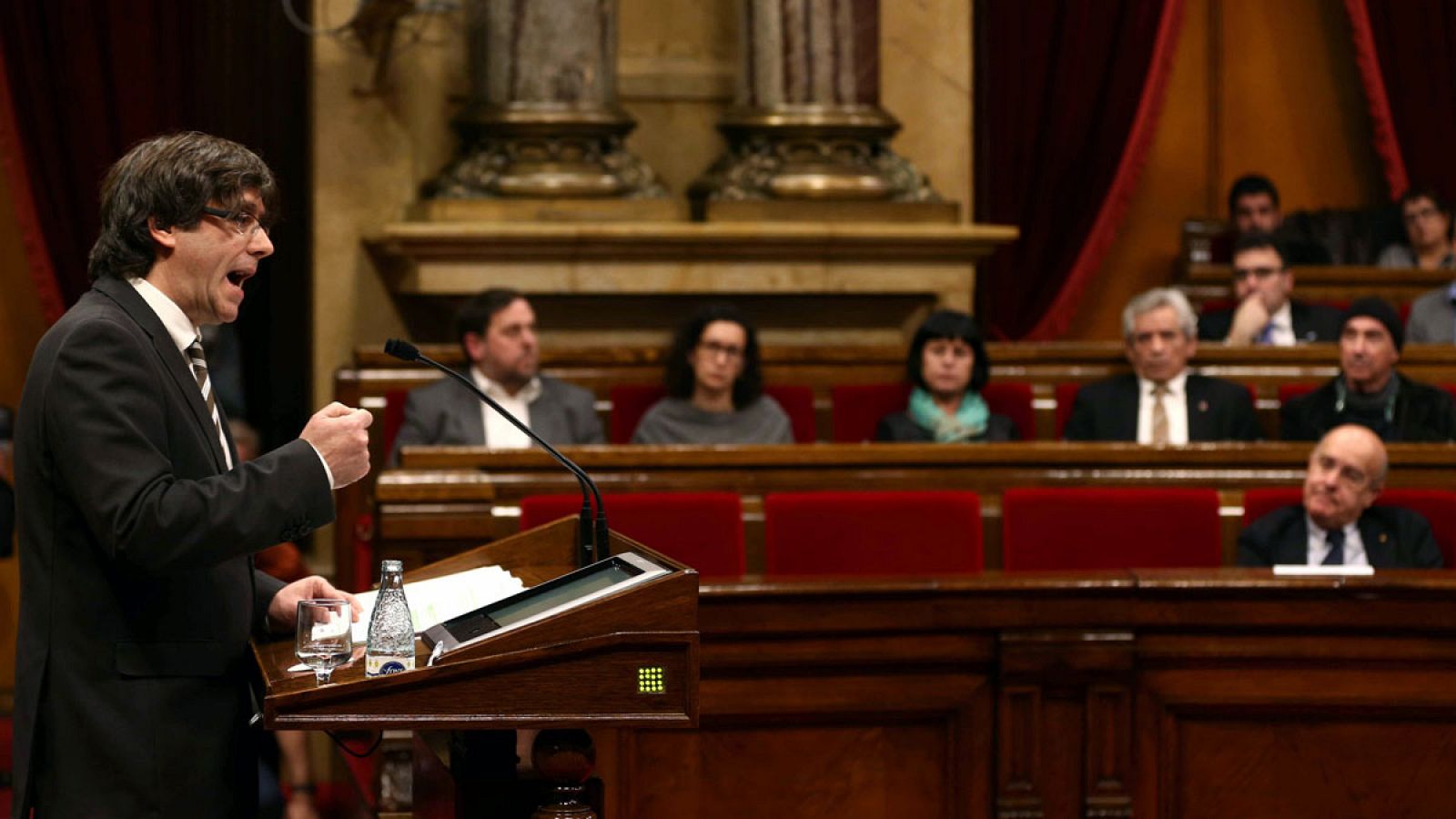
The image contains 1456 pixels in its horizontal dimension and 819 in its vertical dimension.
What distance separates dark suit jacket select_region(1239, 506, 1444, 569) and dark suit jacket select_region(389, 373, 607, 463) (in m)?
1.74

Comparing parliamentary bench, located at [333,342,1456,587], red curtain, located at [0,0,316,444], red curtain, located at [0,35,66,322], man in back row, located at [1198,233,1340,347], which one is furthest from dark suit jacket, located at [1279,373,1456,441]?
red curtain, located at [0,35,66,322]

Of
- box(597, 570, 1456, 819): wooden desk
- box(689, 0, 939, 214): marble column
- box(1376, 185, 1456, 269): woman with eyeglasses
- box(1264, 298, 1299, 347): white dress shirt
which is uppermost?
box(689, 0, 939, 214): marble column

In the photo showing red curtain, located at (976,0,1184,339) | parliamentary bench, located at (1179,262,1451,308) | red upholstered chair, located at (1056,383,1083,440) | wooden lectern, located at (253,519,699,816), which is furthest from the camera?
red curtain, located at (976,0,1184,339)

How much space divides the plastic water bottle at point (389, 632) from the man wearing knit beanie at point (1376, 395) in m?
3.51

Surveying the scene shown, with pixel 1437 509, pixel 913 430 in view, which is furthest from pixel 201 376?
pixel 913 430

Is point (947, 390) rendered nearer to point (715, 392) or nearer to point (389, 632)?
point (715, 392)

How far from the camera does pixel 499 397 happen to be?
486 cm

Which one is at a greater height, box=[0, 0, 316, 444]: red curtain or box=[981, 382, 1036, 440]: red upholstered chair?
box=[0, 0, 316, 444]: red curtain

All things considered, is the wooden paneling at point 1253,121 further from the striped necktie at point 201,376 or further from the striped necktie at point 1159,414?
the striped necktie at point 201,376

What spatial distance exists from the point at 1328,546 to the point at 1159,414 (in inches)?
54.0

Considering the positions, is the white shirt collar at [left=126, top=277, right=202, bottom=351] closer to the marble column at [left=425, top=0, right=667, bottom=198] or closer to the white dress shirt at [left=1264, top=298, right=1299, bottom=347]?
the marble column at [left=425, top=0, right=667, bottom=198]

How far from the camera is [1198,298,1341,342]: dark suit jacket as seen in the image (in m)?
6.16

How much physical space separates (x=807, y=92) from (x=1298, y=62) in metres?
3.10

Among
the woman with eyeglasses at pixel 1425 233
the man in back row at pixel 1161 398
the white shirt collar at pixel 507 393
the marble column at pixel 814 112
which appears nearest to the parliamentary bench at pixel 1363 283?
the woman with eyeglasses at pixel 1425 233
